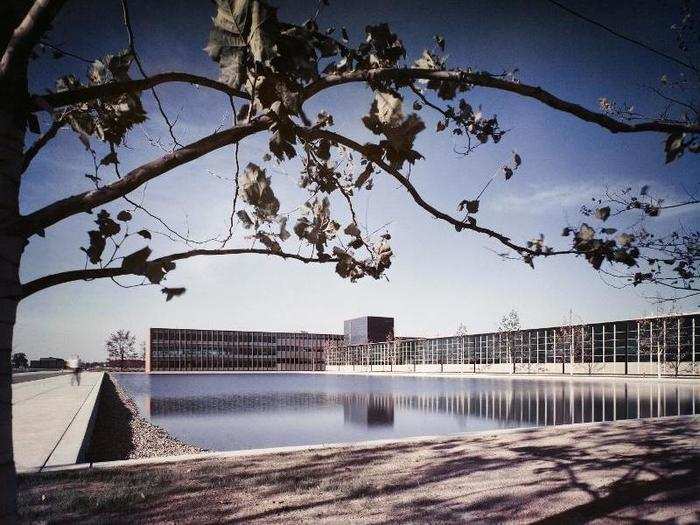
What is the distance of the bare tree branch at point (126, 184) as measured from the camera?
1.77 m

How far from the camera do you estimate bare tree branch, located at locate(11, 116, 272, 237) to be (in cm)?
177

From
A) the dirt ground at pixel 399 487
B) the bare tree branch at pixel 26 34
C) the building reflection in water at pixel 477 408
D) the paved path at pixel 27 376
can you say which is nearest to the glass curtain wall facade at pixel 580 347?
the building reflection in water at pixel 477 408

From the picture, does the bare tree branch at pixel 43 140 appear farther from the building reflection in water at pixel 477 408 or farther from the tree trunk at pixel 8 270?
the building reflection in water at pixel 477 408

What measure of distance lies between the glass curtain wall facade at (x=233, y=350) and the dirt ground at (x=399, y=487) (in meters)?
94.4

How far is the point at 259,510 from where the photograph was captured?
13.8 ft

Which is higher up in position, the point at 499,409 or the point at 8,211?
the point at 8,211

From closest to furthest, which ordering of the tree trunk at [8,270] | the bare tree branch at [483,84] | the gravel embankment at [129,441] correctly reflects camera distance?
the tree trunk at [8,270]
the bare tree branch at [483,84]
the gravel embankment at [129,441]

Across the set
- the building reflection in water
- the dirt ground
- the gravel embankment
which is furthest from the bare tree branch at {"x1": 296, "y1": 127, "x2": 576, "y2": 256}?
the building reflection in water

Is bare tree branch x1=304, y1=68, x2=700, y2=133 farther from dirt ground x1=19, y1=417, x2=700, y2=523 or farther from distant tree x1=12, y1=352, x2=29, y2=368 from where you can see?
distant tree x1=12, y1=352, x2=29, y2=368

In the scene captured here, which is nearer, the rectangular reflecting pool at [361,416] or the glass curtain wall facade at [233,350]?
the rectangular reflecting pool at [361,416]

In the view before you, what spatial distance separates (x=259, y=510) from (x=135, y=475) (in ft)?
7.52

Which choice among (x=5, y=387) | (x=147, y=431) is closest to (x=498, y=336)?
(x=147, y=431)

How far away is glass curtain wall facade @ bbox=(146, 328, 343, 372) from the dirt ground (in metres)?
94.4

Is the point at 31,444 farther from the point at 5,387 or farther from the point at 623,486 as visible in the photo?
the point at 623,486
